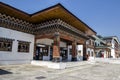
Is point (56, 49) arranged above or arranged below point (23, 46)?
below

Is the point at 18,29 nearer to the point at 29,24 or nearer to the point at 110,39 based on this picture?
the point at 29,24

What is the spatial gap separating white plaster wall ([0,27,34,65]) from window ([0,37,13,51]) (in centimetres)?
33

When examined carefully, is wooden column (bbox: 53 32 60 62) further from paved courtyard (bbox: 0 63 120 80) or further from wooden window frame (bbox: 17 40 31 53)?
wooden window frame (bbox: 17 40 31 53)

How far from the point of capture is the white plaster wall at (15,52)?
1212 centimetres

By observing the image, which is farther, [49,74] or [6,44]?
[6,44]

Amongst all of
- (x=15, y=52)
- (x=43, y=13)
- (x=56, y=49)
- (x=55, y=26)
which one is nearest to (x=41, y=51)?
(x=15, y=52)

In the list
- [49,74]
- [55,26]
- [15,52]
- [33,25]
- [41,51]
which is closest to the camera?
[49,74]

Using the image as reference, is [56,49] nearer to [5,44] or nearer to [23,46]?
[23,46]

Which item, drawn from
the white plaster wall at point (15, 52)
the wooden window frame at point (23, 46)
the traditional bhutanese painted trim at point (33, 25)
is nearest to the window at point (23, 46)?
the wooden window frame at point (23, 46)

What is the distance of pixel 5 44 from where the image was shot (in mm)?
12227

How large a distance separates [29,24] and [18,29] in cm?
174

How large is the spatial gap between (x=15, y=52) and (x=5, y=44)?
1.48 metres

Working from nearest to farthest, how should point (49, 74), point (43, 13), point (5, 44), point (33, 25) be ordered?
point (49, 74), point (43, 13), point (5, 44), point (33, 25)

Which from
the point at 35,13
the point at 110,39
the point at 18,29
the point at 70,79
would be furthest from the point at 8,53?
the point at 110,39
